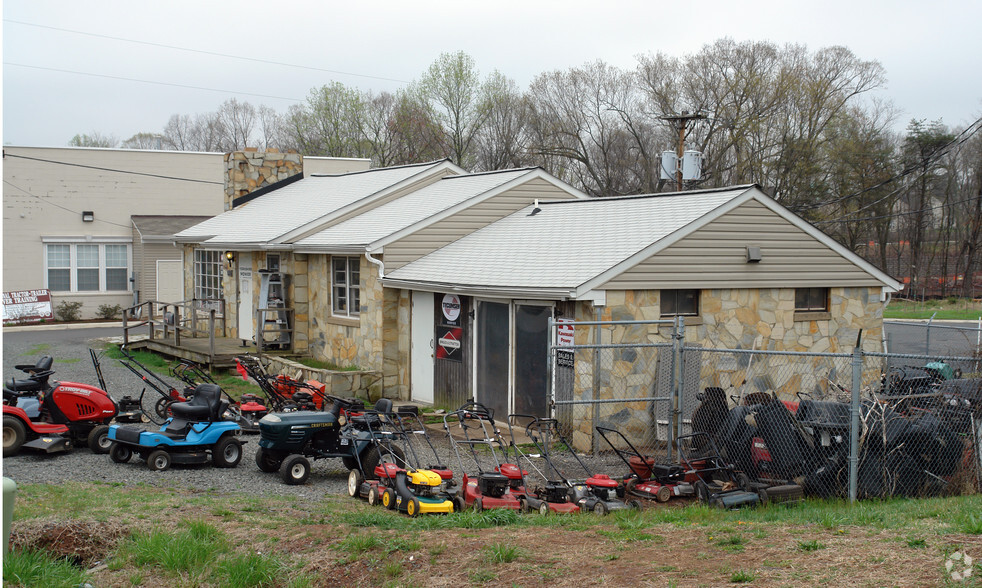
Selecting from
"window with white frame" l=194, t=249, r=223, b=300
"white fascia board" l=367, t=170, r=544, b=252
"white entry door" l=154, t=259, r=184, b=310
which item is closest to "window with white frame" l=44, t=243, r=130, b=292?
"white entry door" l=154, t=259, r=184, b=310

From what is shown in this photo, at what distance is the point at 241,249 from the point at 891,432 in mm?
15450

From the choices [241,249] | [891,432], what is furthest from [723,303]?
[241,249]

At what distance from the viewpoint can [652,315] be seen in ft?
44.0

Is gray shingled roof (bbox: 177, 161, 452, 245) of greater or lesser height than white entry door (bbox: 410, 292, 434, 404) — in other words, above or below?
above

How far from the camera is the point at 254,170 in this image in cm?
A: 2655

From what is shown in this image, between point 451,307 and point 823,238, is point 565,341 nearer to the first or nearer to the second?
point 451,307

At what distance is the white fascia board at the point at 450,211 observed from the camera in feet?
55.1

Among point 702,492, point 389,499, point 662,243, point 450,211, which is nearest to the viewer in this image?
point 389,499

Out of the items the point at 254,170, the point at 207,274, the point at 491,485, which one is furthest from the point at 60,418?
the point at 254,170

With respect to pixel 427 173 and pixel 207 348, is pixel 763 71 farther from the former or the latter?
pixel 207 348

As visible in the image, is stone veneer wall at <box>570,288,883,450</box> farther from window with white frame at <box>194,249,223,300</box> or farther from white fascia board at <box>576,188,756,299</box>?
window with white frame at <box>194,249,223,300</box>

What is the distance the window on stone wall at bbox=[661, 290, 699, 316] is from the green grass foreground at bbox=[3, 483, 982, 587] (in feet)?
15.6

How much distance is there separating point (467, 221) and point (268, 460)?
8.17 m

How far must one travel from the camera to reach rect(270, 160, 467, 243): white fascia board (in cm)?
1945
